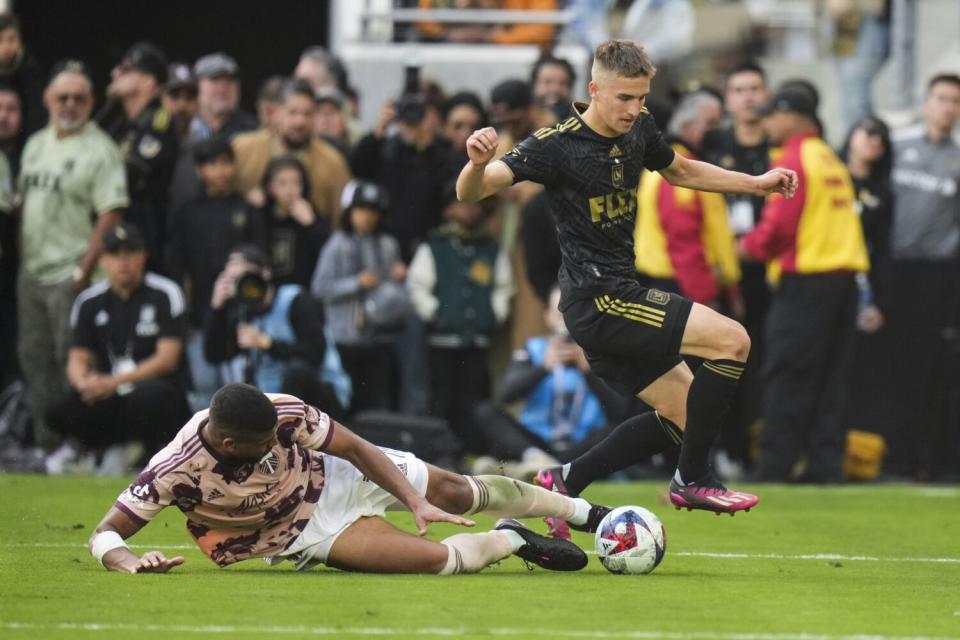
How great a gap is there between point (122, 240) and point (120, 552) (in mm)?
5927

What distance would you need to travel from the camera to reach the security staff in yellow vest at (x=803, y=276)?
14273 millimetres

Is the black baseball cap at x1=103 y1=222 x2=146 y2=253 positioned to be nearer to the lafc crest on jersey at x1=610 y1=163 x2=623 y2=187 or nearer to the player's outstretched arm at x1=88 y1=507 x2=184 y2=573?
the lafc crest on jersey at x1=610 y1=163 x2=623 y2=187

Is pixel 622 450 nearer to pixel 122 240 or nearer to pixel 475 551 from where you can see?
pixel 475 551

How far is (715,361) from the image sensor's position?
29.6 ft

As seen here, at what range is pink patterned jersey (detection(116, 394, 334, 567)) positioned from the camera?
801cm

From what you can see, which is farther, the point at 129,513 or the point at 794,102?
the point at 794,102

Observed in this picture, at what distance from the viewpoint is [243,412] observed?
25.3ft

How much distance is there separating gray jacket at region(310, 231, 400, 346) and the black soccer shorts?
5.47 meters

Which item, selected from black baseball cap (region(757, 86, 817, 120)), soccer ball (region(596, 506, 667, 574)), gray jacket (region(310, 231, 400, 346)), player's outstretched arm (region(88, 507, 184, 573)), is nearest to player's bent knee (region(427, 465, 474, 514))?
soccer ball (region(596, 506, 667, 574))

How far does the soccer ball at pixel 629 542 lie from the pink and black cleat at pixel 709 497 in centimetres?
45

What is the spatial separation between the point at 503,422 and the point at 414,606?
6.81 meters

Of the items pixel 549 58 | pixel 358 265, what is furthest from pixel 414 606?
pixel 549 58

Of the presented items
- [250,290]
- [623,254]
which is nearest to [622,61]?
[623,254]

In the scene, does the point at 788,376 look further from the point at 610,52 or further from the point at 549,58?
the point at 610,52
